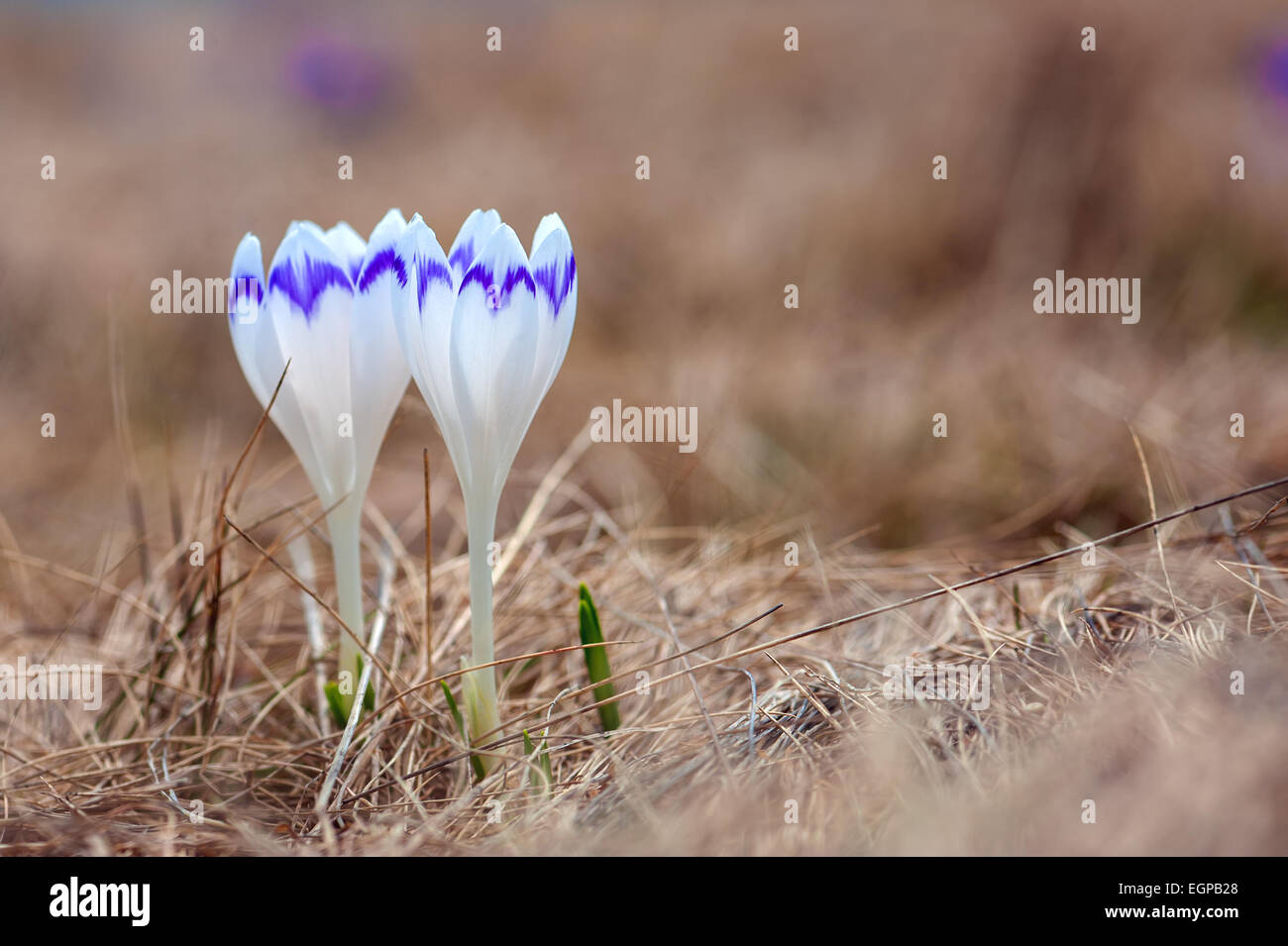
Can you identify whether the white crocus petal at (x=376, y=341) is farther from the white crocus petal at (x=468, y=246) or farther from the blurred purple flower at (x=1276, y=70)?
the blurred purple flower at (x=1276, y=70)

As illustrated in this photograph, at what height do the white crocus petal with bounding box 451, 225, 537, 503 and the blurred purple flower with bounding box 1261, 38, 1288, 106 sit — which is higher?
the blurred purple flower with bounding box 1261, 38, 1288, 106

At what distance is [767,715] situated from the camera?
1.65 m

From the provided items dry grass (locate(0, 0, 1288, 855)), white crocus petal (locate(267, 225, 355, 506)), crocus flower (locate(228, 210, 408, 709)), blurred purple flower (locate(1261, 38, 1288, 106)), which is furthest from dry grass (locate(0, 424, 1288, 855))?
blurred purple flower (locate(1261, 38, 1288, 106))

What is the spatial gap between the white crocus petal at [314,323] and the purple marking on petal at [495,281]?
0.98 ft

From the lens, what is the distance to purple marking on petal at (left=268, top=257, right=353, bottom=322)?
161 cm

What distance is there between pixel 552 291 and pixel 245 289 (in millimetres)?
546

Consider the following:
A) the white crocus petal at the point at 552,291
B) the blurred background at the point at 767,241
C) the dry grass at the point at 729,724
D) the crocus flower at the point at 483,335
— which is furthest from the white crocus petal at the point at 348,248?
the blurred background at the point at 767,241

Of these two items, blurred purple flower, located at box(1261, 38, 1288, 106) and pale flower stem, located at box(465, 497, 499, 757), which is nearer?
pale flower stem, located at box(465, 497, 499, 757)

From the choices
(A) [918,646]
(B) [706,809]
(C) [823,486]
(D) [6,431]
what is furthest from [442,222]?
(B) [706,809]

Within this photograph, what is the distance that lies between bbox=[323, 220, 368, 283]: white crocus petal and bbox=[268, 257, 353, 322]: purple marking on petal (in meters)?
0.05

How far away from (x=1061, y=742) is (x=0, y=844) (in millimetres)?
1588

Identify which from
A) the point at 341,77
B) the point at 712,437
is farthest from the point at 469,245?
the point at 341,77

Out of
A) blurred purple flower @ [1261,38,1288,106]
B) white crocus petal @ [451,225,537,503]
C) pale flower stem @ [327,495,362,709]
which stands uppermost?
blurred purple flower @ [1261,38,1288,106]

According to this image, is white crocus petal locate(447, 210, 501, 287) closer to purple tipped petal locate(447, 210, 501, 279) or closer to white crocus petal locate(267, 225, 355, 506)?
purple tipped petal locate(447, 210, 501, 279)
